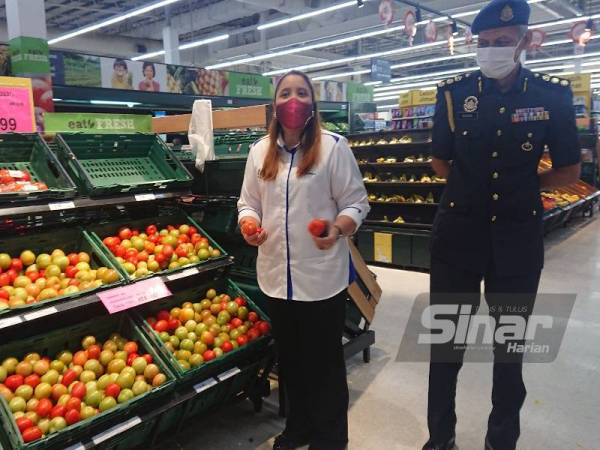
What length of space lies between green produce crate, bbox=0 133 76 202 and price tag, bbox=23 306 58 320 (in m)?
0.62

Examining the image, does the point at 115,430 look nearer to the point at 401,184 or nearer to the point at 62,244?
the point at 62,244

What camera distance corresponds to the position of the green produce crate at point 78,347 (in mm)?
1888

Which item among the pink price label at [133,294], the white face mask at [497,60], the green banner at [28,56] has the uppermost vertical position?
the green banner at [28,56]

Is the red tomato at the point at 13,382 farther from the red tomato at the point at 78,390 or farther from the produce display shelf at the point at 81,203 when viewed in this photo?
the produce display shelf at the point at 81,203

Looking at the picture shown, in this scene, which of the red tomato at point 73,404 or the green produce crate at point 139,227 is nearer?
the red tomato at point 73,404

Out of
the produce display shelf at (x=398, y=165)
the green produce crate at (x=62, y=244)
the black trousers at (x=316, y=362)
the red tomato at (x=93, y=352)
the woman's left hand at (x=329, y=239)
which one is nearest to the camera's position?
the woman's left hand at (x=329, y=239)

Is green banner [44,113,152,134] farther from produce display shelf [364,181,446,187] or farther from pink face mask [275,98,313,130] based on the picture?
produce display shelf [364,181,446,187]

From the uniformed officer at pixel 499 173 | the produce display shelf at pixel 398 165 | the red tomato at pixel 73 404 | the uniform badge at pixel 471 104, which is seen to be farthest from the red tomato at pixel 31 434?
the produce display shelf at pixel 398 165

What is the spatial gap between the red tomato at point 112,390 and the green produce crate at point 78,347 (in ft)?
0.28

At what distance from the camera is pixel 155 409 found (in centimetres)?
226

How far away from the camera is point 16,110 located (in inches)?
114

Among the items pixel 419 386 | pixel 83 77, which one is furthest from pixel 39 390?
pixel 83 77

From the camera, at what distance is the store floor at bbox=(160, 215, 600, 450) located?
8.66 ft

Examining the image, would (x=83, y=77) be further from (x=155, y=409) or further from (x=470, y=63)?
(x=470, y=63)
